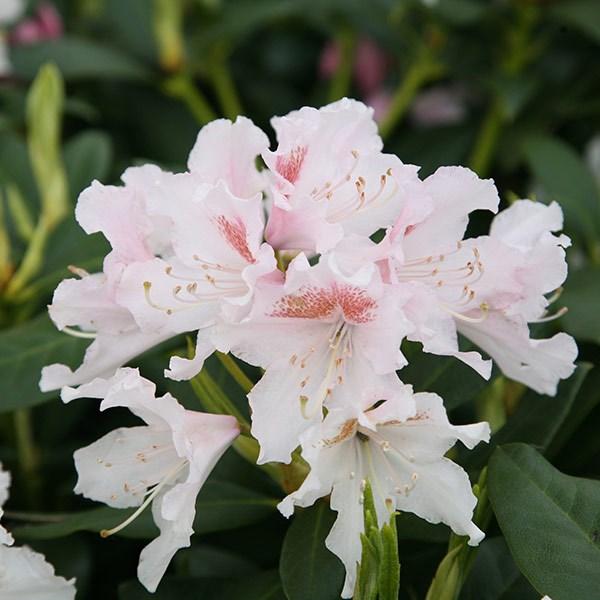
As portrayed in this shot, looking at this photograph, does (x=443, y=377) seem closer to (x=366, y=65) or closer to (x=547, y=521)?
(x=547, y=521)

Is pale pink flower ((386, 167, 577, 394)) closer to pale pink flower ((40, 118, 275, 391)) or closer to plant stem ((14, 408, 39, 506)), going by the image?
pale pink flower ((40, 118, 275, 391))

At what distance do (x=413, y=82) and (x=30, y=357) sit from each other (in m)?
0.90

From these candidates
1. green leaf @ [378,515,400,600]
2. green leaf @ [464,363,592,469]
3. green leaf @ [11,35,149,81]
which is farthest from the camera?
green leaf @ [11,35,149,81]

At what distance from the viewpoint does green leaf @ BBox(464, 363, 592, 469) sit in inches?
37.3

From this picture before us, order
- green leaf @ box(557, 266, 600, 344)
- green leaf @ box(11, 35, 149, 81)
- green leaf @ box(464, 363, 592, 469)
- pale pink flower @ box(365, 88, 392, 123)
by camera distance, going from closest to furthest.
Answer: green leaf @ box(464, 363, 592, 469), green leaf @ box(557, 266, 600, 344), green leaf @ box(11, 35, 149, 81), pale pink flower @ box(365, 88, 392, 123)

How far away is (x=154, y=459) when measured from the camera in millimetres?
893

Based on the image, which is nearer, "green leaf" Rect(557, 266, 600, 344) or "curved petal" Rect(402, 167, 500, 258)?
"curved petal" Rect(402, 167, 500, 258)

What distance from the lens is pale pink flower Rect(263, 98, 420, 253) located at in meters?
0.83

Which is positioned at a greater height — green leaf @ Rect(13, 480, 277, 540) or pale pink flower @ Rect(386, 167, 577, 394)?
pale pink flower @ Rect(386, 167, 577, 394)

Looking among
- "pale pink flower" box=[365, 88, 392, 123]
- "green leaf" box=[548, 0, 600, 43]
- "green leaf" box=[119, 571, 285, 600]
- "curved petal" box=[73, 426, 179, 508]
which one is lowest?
"pale pink flower" box=[365, 88, 392, 123]

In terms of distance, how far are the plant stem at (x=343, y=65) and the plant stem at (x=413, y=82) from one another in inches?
3.6

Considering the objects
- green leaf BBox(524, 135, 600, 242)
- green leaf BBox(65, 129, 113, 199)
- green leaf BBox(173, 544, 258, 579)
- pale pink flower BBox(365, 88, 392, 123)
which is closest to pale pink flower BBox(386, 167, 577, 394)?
green leaf BBox(173, 544, 258, 579)

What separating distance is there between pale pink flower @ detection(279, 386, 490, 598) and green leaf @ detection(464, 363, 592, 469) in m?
0.13

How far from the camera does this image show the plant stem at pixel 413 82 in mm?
1770
